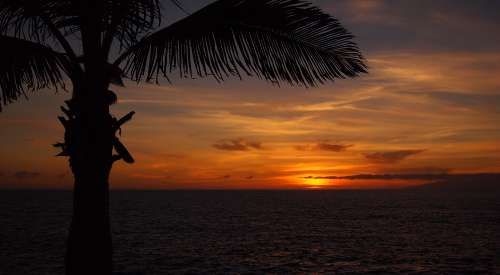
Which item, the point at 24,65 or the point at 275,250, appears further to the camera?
the point at 275,250

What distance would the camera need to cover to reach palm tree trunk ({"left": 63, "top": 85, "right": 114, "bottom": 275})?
187 inches

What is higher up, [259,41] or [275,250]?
[259,41]

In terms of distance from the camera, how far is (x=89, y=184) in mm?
4840

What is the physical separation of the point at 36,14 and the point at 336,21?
10.2ft

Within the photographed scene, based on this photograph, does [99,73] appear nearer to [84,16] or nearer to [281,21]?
[84,16]

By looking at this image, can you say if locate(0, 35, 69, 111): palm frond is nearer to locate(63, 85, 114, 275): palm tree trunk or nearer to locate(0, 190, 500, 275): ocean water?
locate(63, 85, 114, 275): palm tree trunk

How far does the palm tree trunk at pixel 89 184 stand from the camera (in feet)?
15.6

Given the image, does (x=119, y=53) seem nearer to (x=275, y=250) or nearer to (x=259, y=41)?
(x=259, y=41)

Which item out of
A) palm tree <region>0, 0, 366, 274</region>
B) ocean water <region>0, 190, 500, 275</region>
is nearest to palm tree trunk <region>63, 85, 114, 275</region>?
palm tree <region>0, 0, 366, 274</region>

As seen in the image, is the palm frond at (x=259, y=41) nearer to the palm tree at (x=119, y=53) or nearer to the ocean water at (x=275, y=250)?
the palm tree at (x=119, y=53)

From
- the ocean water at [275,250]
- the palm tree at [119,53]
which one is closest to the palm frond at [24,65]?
the palm tree at [119,53]

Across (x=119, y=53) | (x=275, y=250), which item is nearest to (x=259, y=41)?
(x=119, y=53)

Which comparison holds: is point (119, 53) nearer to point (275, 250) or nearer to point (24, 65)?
point (24, 65)

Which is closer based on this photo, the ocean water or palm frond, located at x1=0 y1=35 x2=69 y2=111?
palm frond, located at x1=0 y1=35 x2=69 y2=111
